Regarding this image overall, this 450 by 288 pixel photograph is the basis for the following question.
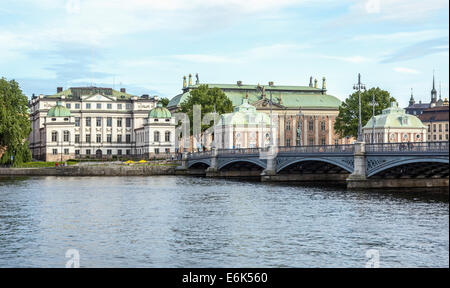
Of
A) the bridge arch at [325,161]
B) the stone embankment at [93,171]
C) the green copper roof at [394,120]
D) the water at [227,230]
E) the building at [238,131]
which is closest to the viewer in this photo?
the water at [227,230]

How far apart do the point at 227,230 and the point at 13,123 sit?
63.0 meters

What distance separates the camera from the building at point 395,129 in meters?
101

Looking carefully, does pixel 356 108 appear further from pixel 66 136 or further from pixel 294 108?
pixel 66 136

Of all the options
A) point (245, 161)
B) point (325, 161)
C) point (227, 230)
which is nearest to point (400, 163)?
point (325, 161)

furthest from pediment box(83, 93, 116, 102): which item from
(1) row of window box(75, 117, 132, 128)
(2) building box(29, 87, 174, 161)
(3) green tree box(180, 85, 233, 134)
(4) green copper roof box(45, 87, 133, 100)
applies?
(3) green tree box(180, 85, 233, 134)

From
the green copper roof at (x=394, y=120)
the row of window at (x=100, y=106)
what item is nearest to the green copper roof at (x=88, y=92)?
the row of window at (x=100, y=106)

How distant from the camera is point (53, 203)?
153ft

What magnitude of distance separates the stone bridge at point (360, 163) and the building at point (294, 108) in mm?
68534

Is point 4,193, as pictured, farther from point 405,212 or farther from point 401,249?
point 401,249

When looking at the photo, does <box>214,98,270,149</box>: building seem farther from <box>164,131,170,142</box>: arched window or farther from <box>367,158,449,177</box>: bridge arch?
<box>367,158,449,177</box>: bridge arch

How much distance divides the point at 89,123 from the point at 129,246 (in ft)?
405

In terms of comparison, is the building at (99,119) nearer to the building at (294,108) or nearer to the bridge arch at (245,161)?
the building at (294,108)

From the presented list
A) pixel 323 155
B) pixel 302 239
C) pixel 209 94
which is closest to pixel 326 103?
pixel 209 94
